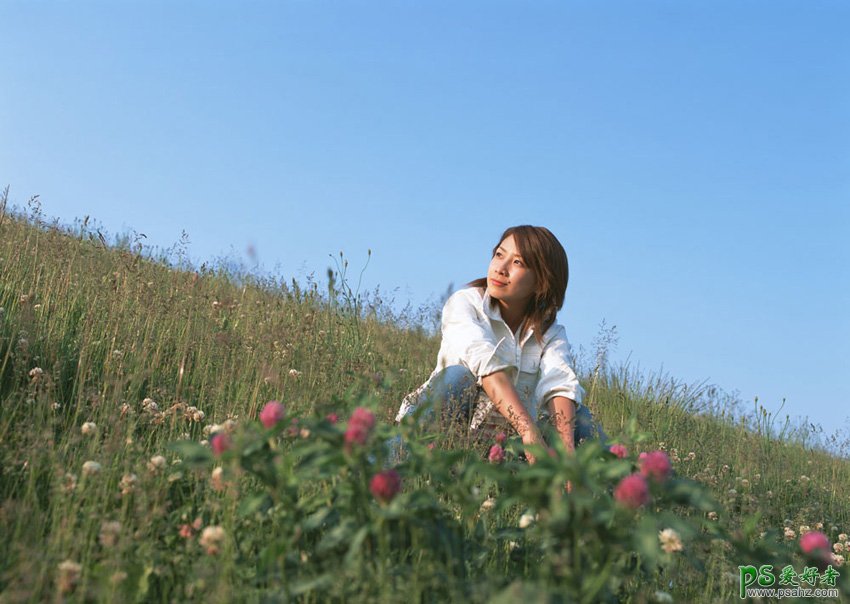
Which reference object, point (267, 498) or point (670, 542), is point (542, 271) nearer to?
point (670, 542)

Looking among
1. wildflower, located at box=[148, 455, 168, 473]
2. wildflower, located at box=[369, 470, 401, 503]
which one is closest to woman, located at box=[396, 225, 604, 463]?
wildflower, located at box=[148, 455, 168, 473]

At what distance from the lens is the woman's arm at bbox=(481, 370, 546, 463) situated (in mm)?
3553

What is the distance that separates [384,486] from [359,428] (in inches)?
5.5

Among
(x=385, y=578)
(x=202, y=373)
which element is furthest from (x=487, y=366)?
(x=385, y=578)

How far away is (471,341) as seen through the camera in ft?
13.1

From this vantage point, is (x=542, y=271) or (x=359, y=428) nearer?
(x=359, y=428)

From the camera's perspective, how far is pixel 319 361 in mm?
4367

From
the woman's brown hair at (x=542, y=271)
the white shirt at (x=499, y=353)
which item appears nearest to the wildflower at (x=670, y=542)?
the white shirt at (x=499, y=353)

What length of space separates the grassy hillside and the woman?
0.33 m

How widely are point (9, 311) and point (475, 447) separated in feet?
8.57

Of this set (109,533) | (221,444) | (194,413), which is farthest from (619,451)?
(194,413)

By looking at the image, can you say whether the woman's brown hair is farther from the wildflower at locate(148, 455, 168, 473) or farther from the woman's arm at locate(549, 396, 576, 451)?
the wildflower at locate(148, 455, 168, 473)

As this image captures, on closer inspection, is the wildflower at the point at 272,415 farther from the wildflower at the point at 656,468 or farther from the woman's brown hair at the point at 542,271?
the woman's brown hair at the point at 542,271

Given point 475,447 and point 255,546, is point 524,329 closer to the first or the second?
point 475,447
